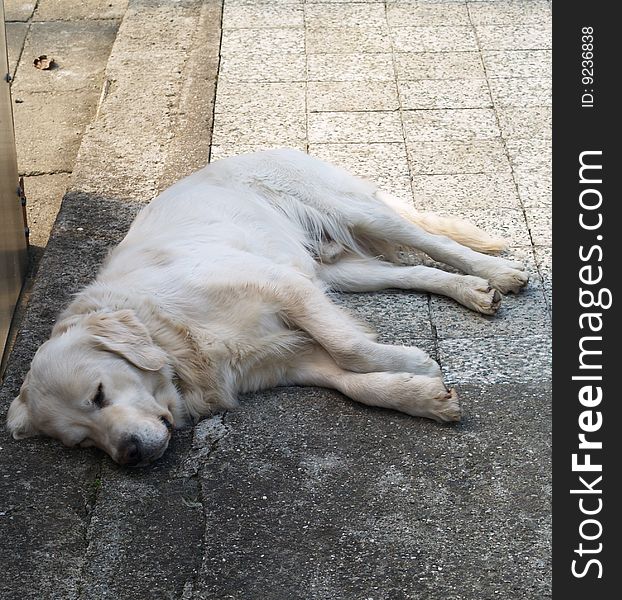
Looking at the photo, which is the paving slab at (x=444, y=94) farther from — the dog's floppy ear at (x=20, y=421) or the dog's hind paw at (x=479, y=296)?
the dog's floppy ear at (x=20, y=421)

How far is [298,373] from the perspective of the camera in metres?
4.25

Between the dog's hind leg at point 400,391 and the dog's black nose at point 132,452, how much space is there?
0.85m

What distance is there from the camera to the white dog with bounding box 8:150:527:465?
3.79 meters

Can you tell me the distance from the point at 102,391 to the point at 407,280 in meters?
1.66

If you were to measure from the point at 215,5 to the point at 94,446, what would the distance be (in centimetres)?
490

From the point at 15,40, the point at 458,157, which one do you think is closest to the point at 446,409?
the point at 458,157

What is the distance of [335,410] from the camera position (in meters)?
4.05

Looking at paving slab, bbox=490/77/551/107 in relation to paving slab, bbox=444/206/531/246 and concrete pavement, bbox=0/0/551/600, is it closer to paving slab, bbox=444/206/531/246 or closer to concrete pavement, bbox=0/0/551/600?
concrete pavement, bbox=0/0/551/600

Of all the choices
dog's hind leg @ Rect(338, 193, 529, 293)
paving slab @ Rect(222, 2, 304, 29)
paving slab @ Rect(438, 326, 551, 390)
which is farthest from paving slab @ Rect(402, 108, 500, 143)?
paving slab @ Rect(438, 326, 551, 390)

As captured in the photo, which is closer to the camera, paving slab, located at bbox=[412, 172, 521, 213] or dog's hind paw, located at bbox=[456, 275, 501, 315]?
dog's hind paw, located at bbox=[456, 275, 501, 315]

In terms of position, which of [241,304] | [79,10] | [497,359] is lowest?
[79,10]

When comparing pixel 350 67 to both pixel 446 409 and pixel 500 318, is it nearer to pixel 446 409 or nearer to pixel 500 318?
pixel 500 318

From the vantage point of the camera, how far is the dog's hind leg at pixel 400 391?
3887mm

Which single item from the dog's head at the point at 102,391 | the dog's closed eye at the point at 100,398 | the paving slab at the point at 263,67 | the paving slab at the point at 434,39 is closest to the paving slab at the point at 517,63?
the paving slab at the point at 434,39
